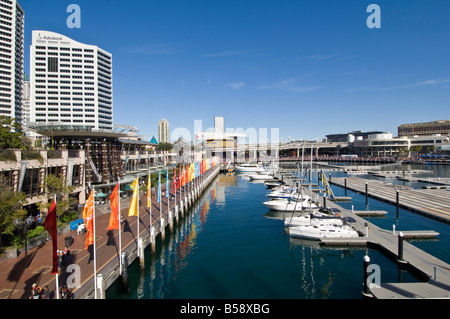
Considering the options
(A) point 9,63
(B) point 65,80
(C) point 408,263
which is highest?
(A) point 9,63

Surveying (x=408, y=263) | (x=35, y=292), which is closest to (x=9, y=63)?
(x=35, y=292)

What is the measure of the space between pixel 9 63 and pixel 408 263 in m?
194

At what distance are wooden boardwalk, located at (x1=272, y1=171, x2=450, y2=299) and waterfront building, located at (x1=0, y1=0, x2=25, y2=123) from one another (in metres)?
170

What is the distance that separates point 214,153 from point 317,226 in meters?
155

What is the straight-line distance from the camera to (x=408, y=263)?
25219 millimetres

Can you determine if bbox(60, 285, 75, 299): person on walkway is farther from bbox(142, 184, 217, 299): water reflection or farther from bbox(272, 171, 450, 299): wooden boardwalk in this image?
bbox(272, 171, 450, 299): wooden boardwalk

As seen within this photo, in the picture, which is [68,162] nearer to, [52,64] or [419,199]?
[419,199]

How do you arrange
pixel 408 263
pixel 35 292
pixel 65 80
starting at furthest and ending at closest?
pixel 65 80, pixel 408 263, pixel 35 292

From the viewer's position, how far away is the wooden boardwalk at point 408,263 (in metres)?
19.3

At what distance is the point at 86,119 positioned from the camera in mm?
180375

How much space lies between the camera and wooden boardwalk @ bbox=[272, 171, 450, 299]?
19.3 m
